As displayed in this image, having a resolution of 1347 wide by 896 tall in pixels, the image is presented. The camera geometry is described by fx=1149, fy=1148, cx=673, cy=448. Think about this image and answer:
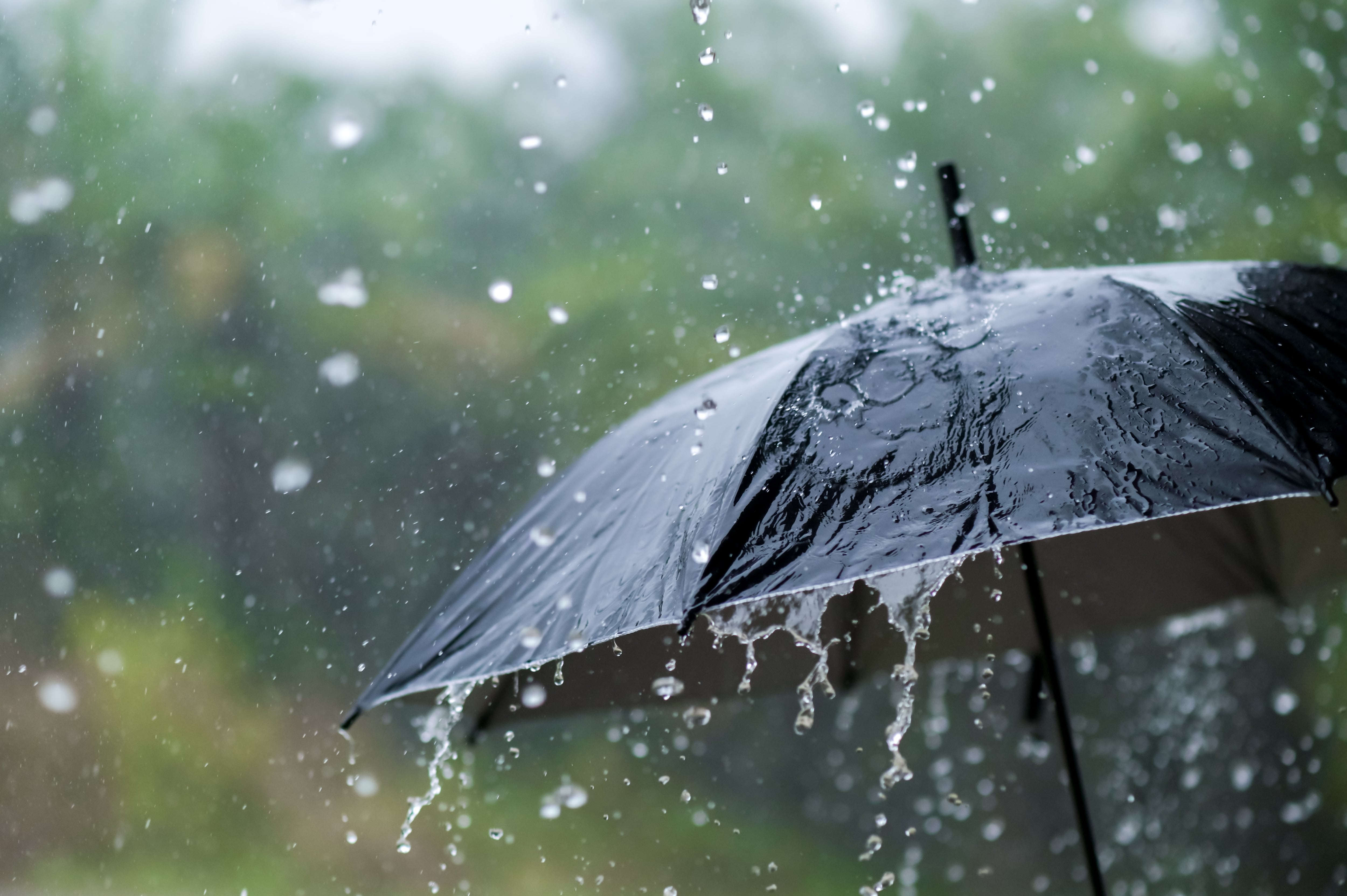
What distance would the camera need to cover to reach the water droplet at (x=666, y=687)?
1754 millimetres

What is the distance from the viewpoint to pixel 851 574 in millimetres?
1014

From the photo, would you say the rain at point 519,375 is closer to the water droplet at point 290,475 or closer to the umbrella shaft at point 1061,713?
the water droplet at point 290,475

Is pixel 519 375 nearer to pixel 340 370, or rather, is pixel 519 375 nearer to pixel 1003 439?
pixel 340 370

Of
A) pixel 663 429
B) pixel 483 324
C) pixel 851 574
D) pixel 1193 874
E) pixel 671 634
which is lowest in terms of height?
pixel 1193 874

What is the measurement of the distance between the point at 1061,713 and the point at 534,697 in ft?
2.70

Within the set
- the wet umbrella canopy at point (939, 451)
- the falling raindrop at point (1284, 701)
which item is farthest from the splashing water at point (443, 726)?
the falling raindrop at point (1284, 701)

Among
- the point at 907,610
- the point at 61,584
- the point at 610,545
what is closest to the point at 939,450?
the point at 610,545

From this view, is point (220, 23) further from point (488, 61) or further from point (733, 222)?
point (733, 222)

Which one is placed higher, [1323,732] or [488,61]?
[488,61]

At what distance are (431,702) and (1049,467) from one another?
1.13 m

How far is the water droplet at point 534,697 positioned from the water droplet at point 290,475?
4842mm

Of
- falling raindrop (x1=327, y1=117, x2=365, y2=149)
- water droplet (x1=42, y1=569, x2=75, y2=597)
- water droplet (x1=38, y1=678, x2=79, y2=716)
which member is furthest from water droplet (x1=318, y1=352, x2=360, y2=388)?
water droplet (x1=38, y1=678, x2=79, y2=716)

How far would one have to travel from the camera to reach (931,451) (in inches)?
44.9

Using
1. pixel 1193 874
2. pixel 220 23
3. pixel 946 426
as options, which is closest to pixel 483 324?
pixel 220 23
